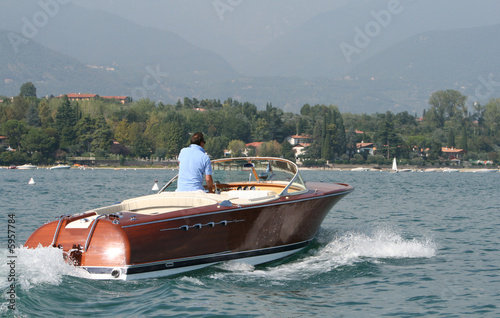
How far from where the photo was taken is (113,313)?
23.3 feet

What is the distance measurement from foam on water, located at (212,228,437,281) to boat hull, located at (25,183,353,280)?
0.28 meters

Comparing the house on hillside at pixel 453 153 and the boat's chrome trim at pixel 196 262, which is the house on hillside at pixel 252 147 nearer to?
the house on hillside at pixel 453 153

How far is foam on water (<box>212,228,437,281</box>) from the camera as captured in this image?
9.38 m

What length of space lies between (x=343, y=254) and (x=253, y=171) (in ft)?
7.77

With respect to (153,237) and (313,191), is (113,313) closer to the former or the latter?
(153,237)

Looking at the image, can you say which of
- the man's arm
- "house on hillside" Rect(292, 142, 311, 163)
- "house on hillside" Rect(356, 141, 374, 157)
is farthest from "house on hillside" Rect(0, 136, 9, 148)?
the man's arm

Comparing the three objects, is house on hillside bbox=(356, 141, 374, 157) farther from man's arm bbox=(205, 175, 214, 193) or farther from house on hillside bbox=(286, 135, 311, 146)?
man's arm bbox=(205, 175, 214, 193)

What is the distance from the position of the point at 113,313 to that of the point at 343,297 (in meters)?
3.16

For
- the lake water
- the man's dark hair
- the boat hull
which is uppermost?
the man's dark hair

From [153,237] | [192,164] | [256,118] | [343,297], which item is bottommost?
[343,297]

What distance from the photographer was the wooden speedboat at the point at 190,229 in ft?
26.0

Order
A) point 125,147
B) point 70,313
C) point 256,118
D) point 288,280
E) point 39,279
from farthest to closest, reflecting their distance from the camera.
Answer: point 256,118
point 125,147
point 288,280
point 39,279
point 70,313

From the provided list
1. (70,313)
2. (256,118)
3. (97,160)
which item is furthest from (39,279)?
(256,118)

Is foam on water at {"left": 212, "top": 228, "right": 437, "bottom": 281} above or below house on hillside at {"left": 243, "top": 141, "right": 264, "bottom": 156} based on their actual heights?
below
